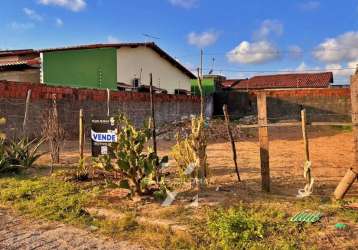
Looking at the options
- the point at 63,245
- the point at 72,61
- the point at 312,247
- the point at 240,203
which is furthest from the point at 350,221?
the point at 72,61

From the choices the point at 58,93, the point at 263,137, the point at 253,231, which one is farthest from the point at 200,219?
the point at 58,93

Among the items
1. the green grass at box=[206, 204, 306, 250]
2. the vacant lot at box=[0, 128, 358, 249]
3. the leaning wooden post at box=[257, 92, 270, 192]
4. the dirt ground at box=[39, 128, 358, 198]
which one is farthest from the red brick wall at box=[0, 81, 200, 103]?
the green grass at box=[206, 204, 306, 250]

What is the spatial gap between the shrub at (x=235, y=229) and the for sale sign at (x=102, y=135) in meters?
3.60

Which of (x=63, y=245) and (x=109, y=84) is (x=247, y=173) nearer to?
(x=63, y=245)

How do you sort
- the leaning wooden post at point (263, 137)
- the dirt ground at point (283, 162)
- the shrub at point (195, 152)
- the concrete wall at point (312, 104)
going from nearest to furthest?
the leaning wooden post at point (263, 137)
the shrub at point (195, 152)
the dirt ground at point (283, 162)
the concrete wall at point (312, 104)

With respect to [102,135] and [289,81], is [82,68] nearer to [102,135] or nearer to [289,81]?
[102,135]

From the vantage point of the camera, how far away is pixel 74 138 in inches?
591

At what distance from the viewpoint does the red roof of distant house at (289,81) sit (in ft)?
150

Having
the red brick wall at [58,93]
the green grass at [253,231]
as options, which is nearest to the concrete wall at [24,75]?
the red brick wall at [58,93]

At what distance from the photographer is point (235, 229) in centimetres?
471

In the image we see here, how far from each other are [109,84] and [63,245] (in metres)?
18.8

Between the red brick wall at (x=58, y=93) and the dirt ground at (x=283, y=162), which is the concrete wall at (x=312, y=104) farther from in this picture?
the red brick wall at (x=58, y=93)

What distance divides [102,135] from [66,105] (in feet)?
23.2

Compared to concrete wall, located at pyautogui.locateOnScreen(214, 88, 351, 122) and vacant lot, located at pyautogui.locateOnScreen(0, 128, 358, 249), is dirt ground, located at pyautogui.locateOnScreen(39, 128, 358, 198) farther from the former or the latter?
concrete wall, located at pyautogui.locateOnScreen(214, 88, 351, 122)
